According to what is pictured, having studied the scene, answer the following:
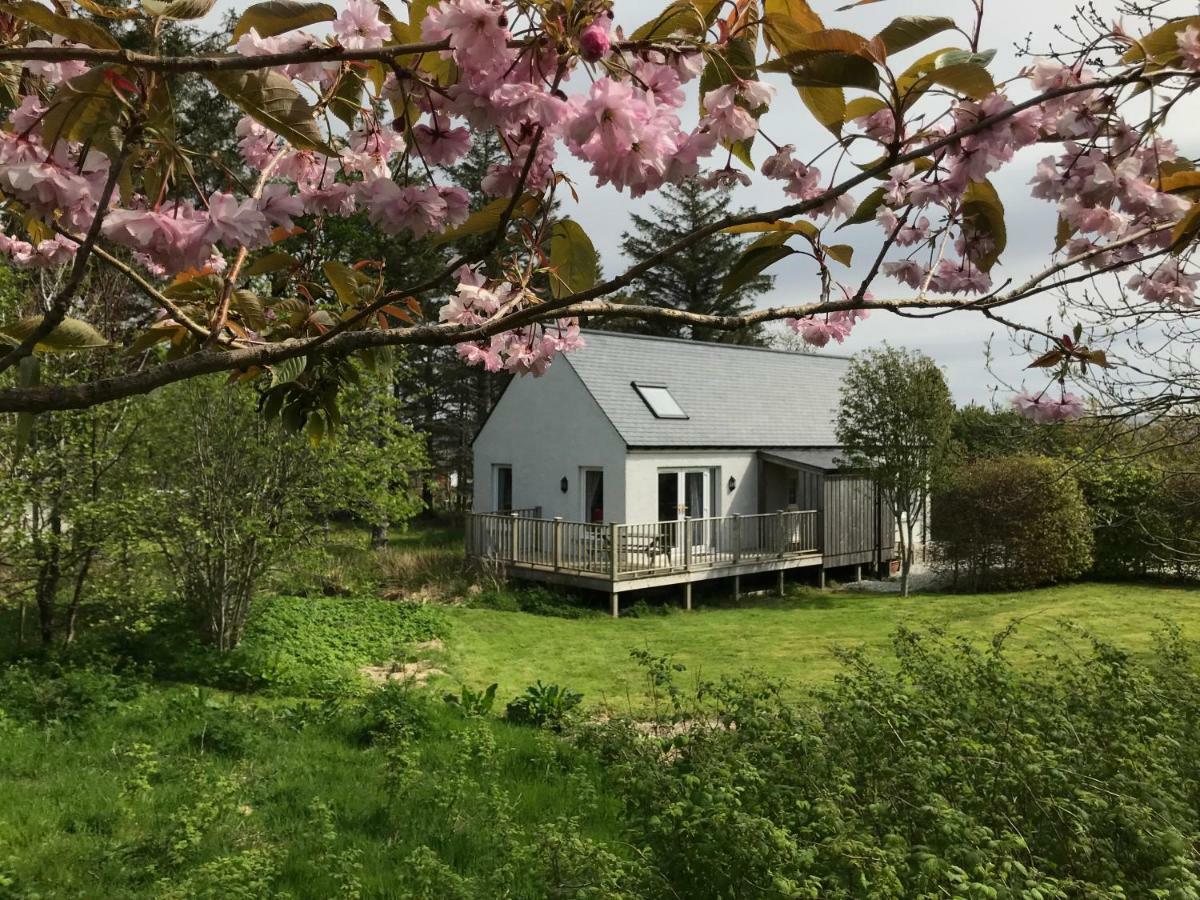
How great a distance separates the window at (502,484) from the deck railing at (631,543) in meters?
2.62

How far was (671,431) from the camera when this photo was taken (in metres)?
16.2

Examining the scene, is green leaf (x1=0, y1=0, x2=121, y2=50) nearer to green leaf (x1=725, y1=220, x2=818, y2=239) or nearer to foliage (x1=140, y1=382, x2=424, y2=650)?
green leaf (x1=725, y1=220, x2=818, y2=239)

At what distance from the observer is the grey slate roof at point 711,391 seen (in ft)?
53.3

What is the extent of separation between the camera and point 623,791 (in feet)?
12.0

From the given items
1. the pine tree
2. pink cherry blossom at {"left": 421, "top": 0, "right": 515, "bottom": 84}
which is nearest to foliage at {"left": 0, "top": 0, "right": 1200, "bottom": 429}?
pink cherry blossom at {"left": 421, "top": 0, "right": 515, "bottom": 84}

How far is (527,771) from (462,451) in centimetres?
2602

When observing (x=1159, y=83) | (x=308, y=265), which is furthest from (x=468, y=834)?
(x=1159, y=83)

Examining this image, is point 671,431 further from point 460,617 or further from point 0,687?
point 0,687

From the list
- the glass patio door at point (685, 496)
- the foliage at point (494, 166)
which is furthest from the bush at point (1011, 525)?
the foliage at point (494, 166)

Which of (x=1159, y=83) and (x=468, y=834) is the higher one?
(x=1159, y=83)

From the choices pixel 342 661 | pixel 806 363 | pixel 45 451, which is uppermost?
pixel 806 363

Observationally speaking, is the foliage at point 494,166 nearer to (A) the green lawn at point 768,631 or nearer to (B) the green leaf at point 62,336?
(B) the green leaf at point 62,336

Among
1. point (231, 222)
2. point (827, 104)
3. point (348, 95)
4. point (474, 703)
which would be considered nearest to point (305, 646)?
point (474, 703)

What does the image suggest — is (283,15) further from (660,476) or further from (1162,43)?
(660,476)
